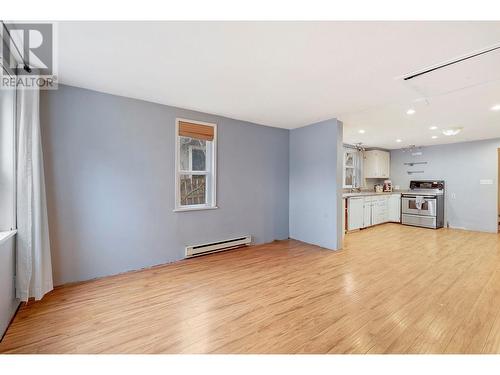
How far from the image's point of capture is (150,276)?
298 cm

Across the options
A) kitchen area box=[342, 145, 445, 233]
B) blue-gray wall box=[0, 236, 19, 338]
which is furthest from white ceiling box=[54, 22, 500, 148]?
kitchen area box=[342, 145, 445, 233]

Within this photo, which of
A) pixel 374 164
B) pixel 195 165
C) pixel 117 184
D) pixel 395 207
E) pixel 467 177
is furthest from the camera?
pixel 374 164

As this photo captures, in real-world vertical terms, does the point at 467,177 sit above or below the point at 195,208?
above

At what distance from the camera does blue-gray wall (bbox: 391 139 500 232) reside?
5.60 meters

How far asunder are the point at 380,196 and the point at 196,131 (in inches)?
218

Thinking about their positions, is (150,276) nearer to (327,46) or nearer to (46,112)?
(46,112)

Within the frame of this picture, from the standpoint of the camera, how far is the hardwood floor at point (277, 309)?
172cm

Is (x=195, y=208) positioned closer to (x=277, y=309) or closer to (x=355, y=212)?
(x=277, y=309)

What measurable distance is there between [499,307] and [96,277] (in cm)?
445

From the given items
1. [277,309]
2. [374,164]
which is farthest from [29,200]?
[374,164]

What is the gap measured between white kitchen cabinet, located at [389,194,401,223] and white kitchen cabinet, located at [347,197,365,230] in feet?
5.28
